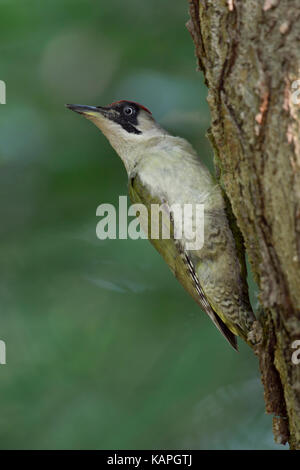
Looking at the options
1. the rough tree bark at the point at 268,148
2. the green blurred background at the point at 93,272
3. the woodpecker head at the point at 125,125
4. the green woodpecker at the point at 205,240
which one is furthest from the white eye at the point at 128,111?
the rough tree bark at the point at 268,148

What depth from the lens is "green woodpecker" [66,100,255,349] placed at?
3316 millimetres

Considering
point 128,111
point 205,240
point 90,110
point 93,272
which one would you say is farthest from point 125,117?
point 93,272

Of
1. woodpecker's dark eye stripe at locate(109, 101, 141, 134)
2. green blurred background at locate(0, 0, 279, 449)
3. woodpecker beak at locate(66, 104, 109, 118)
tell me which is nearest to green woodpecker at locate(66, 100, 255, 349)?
woodpecker beak at locate(66, 104, 109, 118)

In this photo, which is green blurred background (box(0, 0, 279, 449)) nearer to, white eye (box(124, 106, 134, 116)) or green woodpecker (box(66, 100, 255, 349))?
white eye (box(124, 106, 134, 116))

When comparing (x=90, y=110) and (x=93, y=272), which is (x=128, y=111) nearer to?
(x=90, y=110)

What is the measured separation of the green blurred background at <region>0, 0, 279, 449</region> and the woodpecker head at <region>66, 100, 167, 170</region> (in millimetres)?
899

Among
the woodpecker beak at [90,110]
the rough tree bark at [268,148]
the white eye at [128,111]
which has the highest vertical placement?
the white eye at [128,111]

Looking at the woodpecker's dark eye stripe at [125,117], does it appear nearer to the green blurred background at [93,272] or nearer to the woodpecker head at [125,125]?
the woodpecker head at [125,125]

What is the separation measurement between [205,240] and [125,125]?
3.37 ft

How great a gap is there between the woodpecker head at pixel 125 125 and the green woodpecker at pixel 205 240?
20 centimetres

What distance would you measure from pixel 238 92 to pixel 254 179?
326 mm

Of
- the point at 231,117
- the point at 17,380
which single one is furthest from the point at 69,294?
the point at 231,117

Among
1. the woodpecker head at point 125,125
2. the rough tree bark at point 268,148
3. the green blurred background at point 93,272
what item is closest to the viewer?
the rough tree bark at point 268,148

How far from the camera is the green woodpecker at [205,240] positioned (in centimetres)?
332
